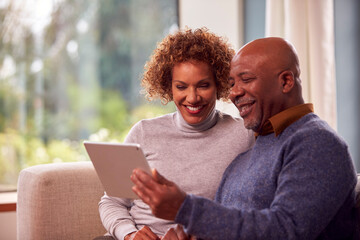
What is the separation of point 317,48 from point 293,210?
1.74 meters

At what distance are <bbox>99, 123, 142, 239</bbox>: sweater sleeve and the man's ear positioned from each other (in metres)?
0.74

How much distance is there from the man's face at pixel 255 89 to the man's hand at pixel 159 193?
16.5 inches

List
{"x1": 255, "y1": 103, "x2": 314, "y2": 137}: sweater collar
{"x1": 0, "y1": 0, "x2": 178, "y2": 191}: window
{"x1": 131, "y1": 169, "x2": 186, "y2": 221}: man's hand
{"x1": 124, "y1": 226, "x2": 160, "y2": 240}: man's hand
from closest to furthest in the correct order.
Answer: {"x1": 131, "y1": 169, "x2": 186, "y2": 221}: man's hand, {"x1": 255, "y1": 103, "x2": 314, "y2": 137}: sweater collar, {"x1": 124, "y1": 226, "x2": 160, "y2": 240}: man's hand, {"x1": 0, "y1": 0, "x2": 178, "y2": 191}: window

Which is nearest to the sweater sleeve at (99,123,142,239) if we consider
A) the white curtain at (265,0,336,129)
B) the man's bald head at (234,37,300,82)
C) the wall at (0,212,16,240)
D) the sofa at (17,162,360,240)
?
the sofa at (17,162,360,240)

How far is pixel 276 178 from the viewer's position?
56.9 inches

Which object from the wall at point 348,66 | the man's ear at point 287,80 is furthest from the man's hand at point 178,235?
the wall at point 348,66

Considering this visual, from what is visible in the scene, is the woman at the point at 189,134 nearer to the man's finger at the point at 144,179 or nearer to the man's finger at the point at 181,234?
the man's finger at the point at 181,234

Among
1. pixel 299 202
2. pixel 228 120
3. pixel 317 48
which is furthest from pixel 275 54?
pixel 317 48

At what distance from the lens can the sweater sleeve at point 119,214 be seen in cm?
190

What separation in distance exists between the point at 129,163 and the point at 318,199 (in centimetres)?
55

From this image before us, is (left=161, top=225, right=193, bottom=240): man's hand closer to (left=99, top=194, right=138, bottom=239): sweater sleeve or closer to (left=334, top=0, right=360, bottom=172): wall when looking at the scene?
(left=99, top=194, right=138, bottom=239): sweater sleeve

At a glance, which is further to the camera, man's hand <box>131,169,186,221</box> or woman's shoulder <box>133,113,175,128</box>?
woman's shoulder <box>133,113,175,128</box>

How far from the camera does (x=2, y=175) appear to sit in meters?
3.29

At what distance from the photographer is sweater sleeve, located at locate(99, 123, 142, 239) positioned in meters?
1.90
